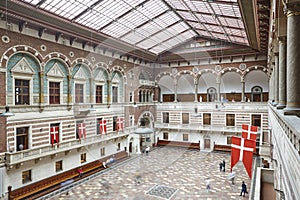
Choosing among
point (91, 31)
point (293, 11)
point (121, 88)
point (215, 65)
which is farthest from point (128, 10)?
point (293, 11)

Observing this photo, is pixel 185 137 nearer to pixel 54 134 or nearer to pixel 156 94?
pixel 156 94

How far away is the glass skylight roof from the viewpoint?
16.4m

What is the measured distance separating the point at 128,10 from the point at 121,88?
9.26 meters

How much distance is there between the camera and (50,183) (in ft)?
53.2

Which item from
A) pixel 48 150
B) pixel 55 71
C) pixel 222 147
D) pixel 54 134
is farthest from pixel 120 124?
pixel 222 147

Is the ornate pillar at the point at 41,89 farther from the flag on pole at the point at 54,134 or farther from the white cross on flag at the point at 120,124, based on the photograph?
the white cross on flag at the point at 120,124

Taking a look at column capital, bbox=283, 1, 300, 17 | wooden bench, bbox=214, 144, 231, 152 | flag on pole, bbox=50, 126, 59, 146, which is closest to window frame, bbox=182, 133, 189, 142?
wooden bench, bbox=214, 144, 231, 152

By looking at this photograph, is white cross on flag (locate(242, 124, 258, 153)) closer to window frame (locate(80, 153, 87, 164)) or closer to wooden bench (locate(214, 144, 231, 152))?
wooden bench (locate(214, 144, 231, 152))

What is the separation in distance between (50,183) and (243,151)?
1364 cm

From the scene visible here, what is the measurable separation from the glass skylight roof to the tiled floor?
1306cm

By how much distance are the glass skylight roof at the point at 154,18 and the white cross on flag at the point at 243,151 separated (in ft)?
31.1

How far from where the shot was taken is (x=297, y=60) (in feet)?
17.0

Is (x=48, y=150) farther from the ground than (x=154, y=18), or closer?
closer

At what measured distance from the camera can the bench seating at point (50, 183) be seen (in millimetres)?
14266
